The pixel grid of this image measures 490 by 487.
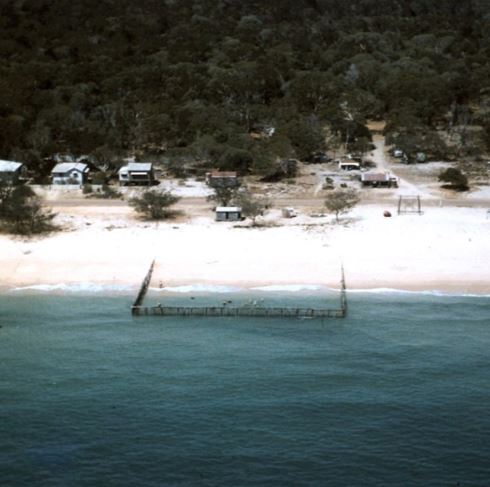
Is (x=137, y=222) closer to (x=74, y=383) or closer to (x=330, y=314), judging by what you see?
(x=330, y=314)

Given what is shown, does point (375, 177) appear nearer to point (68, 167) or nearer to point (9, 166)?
point (68, 167)

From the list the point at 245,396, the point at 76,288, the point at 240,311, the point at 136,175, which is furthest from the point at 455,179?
the point at 245,396

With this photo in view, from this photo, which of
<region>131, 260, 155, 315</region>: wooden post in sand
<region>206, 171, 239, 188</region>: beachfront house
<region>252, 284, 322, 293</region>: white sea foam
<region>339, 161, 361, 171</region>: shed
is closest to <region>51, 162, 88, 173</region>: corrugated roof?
<region>206, 171, 239, 188</region>: beachfront house

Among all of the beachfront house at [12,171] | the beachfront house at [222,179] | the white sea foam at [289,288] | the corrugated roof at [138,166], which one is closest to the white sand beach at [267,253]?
the white sea foam at [289,288]

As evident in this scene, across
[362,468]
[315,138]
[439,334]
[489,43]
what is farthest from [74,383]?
[489,43]

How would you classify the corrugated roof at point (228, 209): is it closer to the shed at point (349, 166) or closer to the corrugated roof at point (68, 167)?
the corrugated roof at point (68, 167)

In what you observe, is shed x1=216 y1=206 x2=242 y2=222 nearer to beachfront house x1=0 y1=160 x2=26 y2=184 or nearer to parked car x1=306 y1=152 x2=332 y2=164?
beachfront house x1=0 y1=160 x2=26 y2=184
